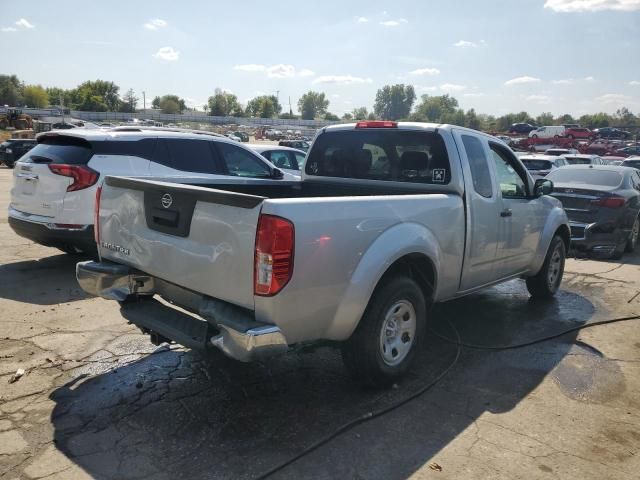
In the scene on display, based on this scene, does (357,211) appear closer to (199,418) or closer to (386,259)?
(386,259)

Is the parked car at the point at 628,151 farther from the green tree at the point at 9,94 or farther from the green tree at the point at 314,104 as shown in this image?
the green tree at the point at 314,104

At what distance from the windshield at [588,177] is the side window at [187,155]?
6074mm

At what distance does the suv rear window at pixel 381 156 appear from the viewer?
4719 millimetres

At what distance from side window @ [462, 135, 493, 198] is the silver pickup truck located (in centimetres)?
2

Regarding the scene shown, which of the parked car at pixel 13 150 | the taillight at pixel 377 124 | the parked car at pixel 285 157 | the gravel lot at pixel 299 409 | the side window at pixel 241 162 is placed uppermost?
the taillight at pixel 377 124

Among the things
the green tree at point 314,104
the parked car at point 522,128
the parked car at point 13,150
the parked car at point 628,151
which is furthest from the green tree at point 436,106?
the parked car at point 13,150

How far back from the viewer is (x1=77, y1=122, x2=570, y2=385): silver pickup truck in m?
2.99

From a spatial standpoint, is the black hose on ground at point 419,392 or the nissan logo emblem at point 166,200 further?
the nissan logo emblem at point 166,200

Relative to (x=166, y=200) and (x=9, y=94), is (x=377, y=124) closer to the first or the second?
(x=166, y=200)

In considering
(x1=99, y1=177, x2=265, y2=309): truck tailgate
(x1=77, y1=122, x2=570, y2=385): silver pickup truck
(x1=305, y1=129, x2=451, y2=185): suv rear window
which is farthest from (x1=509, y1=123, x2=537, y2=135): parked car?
(x1=99, y1=177, x2=265, y2=309): truck tailgate

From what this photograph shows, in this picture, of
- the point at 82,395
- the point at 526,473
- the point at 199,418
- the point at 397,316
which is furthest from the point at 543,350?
the point at 82,395

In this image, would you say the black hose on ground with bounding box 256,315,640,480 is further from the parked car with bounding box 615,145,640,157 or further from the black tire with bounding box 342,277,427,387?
the parked car with bounding box 615,145,640,157

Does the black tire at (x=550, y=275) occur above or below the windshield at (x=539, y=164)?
below

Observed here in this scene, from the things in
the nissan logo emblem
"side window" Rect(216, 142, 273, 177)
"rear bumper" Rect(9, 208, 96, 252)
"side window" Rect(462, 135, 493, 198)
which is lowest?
"rear bumper" Rect(9, 208, 96, 252)
